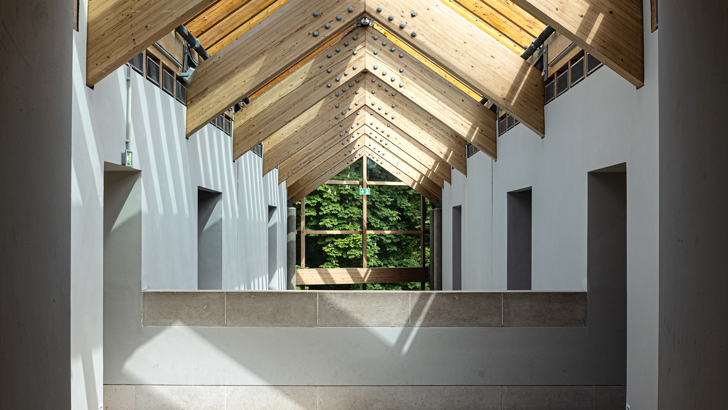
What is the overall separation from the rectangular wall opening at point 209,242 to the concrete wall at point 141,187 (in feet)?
0.51

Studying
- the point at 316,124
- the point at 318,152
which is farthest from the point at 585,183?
the point at 318,152

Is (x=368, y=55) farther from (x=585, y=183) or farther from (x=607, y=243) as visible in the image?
(x=607, y=243)

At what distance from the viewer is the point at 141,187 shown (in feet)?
17.3

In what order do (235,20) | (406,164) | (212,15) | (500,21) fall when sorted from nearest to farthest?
(500,21) < (212,15) < (235,20) < (406,164)

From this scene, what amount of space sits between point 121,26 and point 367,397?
3.50 meters

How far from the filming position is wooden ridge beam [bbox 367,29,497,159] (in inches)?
325

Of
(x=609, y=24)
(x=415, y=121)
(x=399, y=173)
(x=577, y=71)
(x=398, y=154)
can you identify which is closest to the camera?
(x=609, y=24)

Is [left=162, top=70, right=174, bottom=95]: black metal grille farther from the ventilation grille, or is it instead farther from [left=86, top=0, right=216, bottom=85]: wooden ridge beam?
[left=86, top=0, right=216, bottom=85]: wooden ridge beam

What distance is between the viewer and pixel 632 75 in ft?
13.9

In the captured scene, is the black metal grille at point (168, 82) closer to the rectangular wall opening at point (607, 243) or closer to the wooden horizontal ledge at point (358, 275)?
the rectangular wall opening at point (607, 243)
